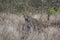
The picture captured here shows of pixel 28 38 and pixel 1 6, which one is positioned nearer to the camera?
pixel 28 38

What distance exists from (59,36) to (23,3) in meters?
9.14

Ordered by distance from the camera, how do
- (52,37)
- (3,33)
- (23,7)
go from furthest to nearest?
(23,7) < (52,37) < (3,33)

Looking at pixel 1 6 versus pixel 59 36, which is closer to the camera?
pixel 59 36

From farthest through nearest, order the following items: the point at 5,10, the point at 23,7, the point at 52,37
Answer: the point at 23,7
the point at 5,10
the point at 52,37

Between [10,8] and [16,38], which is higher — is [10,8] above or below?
below

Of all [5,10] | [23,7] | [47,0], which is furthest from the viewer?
[47,0]

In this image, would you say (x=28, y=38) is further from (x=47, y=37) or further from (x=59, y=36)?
(x=59, y=36)

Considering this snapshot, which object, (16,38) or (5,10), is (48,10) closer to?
(5,10)

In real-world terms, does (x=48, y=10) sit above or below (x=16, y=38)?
below

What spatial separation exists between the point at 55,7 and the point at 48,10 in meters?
1.44

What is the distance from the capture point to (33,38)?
635 cm

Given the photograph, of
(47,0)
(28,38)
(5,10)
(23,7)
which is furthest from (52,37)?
(47,0)

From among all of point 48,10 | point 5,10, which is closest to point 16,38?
point 5,10

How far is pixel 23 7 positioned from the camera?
15711 mm
